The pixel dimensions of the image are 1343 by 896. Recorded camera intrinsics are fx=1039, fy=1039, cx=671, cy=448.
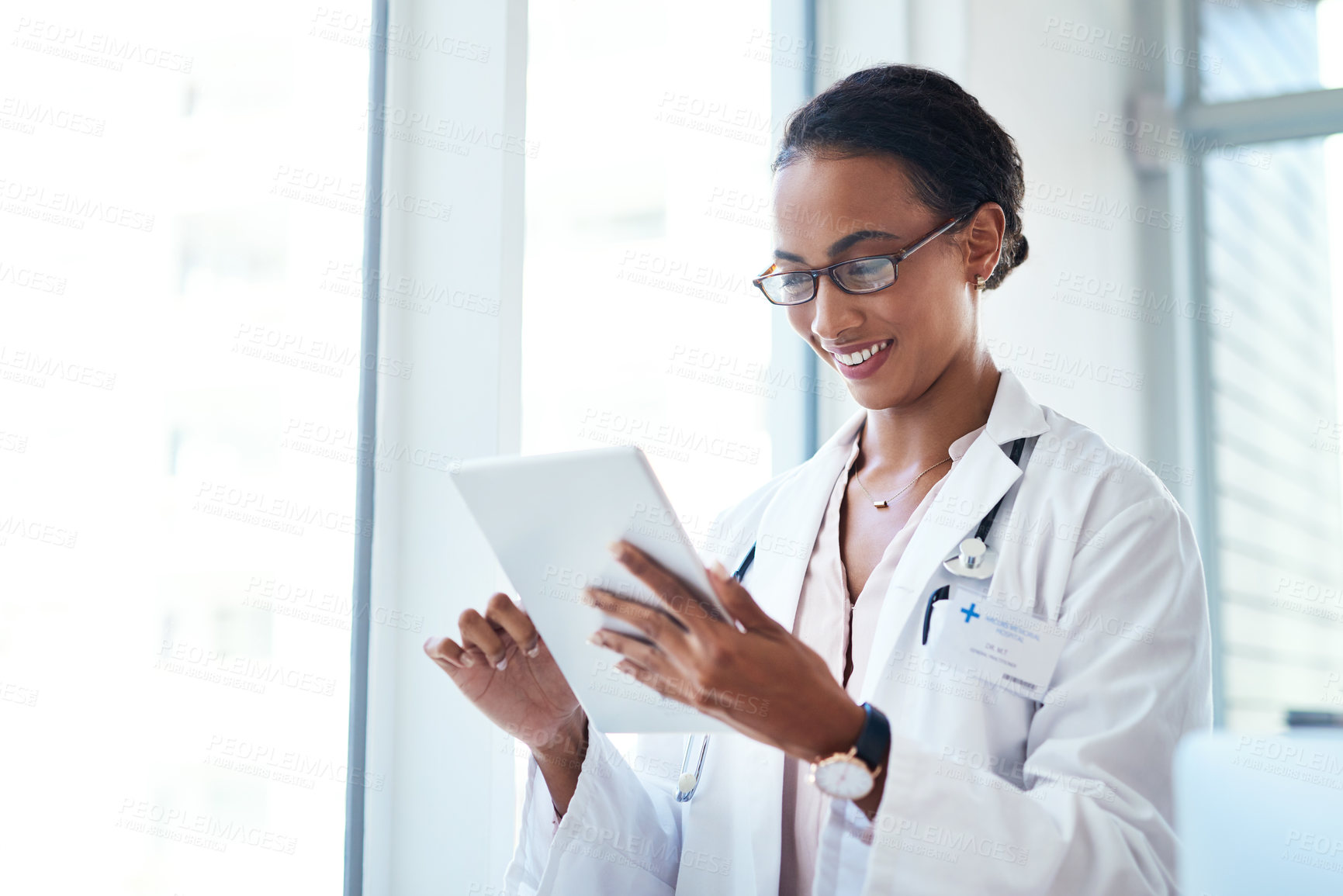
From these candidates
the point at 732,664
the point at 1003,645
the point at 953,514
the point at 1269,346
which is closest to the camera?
the point at 732,664

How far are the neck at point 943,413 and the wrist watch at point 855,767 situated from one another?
1.93 ft

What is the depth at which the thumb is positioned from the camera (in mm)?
1022

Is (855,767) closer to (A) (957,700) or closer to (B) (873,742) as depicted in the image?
(B) (873,742)

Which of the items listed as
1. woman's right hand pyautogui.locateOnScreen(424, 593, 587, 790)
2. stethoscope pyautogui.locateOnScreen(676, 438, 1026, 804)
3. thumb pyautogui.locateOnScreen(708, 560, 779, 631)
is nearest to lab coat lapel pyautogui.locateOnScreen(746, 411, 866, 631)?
stethoscope pyautogui.locateOnScreen(676, 438, 1026, 804)

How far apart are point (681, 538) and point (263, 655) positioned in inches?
30.7

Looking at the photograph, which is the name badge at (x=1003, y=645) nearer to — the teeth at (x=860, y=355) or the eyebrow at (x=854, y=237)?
the teeth at (x=860, y=355)

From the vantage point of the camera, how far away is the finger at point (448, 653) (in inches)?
50.4

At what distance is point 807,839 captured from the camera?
1.39m

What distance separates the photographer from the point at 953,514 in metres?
1.43

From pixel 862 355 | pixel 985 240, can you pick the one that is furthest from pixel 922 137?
pixel 862 355

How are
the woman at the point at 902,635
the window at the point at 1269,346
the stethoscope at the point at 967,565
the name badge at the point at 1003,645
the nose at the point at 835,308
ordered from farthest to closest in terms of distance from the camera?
the window at the point at 1269,346 → the nose at the point at 835,308 → the stethoscope at the point at 967,565 → the name badge at the point at 1003,645 → the woman at the point at 902,635

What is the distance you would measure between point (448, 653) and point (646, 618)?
1.14 ft

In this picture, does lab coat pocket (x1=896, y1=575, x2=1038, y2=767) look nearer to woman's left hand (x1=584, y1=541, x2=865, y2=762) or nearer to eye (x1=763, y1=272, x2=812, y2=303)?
woman's left hand (x1=584, y1=541, x2=865, y2=762)

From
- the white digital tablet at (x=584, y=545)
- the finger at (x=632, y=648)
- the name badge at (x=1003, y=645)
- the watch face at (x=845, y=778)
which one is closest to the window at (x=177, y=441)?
the white digital tablet at (x=584, y=545)
